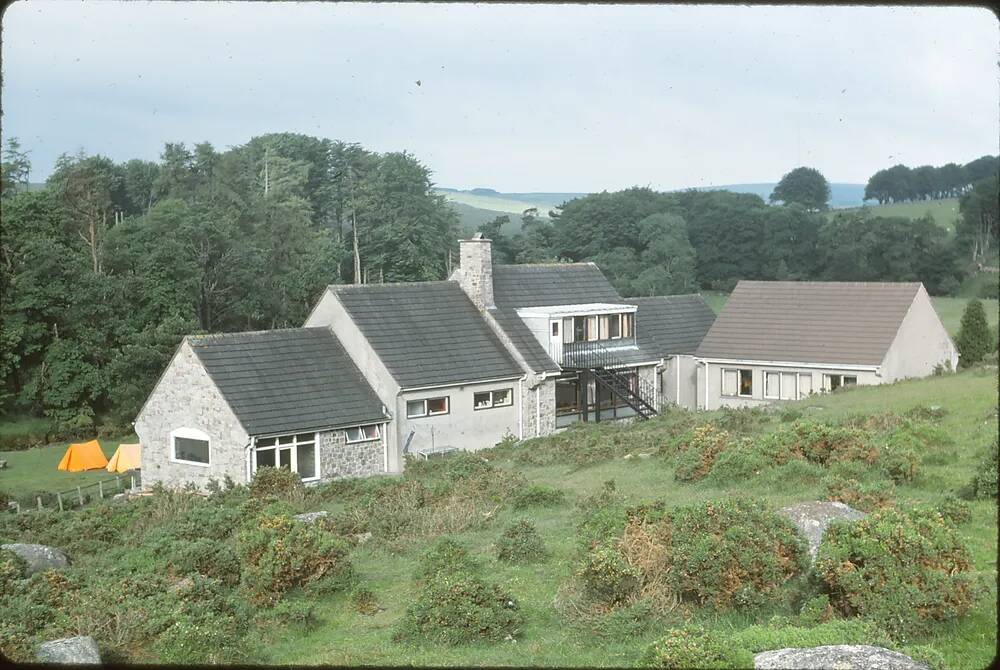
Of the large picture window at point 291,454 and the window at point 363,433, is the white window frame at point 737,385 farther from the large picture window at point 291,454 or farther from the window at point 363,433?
the large picture window at point 291,454

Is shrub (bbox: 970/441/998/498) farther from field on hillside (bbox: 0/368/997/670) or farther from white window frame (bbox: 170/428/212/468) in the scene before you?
white window frame (bbox: 170/428/212/468)

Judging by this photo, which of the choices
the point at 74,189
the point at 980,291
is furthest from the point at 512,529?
the point at 74,189

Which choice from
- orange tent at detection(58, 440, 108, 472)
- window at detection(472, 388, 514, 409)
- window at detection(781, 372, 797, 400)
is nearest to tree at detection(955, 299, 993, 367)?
window at detection(781, 372, 797, 400)

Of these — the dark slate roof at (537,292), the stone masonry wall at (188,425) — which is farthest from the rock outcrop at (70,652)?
the dark slate roof at (537,292)

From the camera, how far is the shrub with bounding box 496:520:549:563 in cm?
1449

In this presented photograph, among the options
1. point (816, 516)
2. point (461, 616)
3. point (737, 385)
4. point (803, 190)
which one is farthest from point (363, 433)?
point (803, 190)

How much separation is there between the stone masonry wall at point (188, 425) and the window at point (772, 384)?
767 inches

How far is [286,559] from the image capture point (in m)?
14.1

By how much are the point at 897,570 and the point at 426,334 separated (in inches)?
961

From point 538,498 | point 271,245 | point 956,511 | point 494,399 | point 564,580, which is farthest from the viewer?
point 271,245

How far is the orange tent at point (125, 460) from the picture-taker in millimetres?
33906

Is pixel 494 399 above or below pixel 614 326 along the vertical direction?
below

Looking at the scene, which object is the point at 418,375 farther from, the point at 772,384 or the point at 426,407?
the point at 772,384

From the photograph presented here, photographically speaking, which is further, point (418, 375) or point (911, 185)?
point (911, 185)
